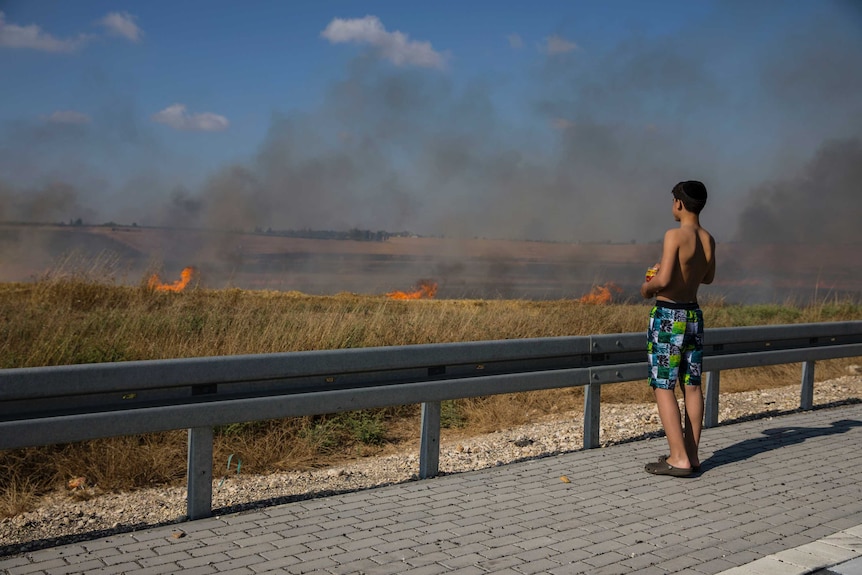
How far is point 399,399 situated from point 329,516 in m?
1.07

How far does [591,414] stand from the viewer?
705 centimetres

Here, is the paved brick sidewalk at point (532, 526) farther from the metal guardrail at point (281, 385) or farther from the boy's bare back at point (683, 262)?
the boy's bare back at point (683, 262)

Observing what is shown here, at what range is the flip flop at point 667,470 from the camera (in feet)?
20.2

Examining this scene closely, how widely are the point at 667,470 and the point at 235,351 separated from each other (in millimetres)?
4848

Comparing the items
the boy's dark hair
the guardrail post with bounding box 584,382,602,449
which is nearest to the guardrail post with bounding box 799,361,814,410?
the guardrail post with bounding box 584,382,602,449

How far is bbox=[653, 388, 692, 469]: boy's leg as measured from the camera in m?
6.18

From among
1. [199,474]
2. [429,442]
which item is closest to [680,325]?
[429,442]

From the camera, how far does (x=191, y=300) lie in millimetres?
Answer: 14602

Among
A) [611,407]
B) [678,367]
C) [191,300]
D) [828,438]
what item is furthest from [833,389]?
[191,300]

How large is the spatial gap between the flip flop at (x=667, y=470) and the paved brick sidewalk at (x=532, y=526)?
0.18 ft

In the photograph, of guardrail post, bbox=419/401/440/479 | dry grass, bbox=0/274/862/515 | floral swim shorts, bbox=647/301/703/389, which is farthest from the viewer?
dry grass, bbox=0/274/862/515

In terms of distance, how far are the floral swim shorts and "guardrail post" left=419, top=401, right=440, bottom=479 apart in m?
1.59

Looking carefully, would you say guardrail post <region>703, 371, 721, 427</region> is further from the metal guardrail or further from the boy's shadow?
the boy's shadow

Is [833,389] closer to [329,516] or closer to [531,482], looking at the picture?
[531,482]
